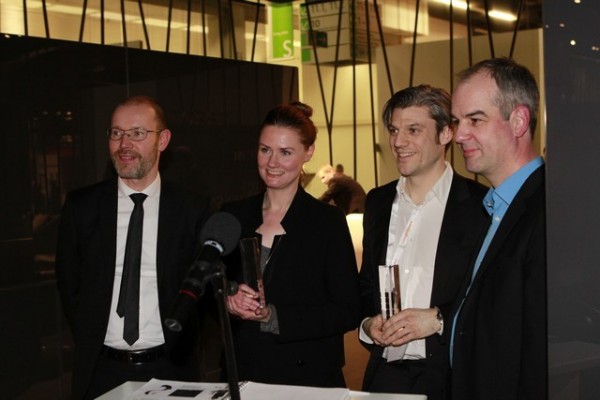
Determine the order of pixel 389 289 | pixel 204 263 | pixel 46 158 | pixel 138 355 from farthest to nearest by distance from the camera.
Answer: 1. pixel 46 158
2. pixel 138 355
3. pixel 389 289
4. pixel 204 263

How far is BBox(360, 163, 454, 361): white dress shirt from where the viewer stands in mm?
2744

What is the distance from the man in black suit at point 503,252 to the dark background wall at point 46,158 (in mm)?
3067

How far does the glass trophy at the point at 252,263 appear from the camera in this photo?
209 centimetres

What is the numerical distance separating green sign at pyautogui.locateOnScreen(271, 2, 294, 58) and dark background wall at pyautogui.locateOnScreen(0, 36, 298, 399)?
370 cm

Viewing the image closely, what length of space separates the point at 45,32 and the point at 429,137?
306cm

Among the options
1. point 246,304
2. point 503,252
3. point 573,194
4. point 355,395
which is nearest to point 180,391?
point 246,304

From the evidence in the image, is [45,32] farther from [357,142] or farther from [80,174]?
[357,142]

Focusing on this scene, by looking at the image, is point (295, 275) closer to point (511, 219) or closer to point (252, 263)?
point (252, 263)

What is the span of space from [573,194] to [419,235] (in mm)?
1050

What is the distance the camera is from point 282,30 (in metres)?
9.16

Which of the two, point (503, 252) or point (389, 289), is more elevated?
point (503, 252)

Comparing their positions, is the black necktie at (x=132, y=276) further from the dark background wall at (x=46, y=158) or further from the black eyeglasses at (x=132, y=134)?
the dark background wall at (x=46, y=158)

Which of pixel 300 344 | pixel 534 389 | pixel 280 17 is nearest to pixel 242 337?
pixel 300 344

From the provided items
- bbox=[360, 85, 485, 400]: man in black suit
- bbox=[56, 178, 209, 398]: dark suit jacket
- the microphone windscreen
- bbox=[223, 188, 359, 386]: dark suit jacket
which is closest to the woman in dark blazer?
bbox=[223, 188, 359, 386]: dark suit jacket
